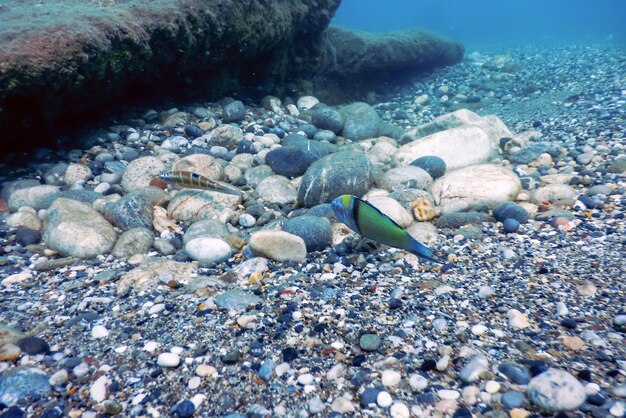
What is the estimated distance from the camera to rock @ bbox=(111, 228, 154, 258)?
3770mm

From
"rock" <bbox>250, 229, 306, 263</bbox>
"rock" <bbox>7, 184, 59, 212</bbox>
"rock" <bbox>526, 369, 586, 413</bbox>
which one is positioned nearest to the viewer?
"rock" <bbox>526, 369, 586, 413</bbox>

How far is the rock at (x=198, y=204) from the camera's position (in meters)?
4.49

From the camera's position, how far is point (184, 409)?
1872mm

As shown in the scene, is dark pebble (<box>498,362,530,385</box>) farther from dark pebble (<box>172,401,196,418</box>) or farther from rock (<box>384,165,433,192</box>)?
rock (<box>384,165,433,192</box>)

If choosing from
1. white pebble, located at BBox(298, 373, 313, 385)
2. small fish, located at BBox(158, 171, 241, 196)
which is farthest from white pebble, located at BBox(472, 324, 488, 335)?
small fish, located at BBox(158, 171, 241, 196)

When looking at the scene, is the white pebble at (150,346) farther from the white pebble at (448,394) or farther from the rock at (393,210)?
the rock at (393,210)

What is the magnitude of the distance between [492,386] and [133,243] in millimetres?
3472

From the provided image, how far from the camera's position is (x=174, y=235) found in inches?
166

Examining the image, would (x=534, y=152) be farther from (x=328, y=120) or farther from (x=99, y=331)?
(x=99, y=331)

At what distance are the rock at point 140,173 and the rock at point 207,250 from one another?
1769 millimetres

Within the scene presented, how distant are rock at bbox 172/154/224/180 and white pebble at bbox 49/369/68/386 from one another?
10.6 ft

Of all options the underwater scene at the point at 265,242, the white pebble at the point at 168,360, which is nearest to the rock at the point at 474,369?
the underwater scene at the point at 265,242

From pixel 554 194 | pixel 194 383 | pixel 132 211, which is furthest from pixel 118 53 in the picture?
pixel 554 194

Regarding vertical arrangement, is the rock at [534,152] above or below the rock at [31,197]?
above
